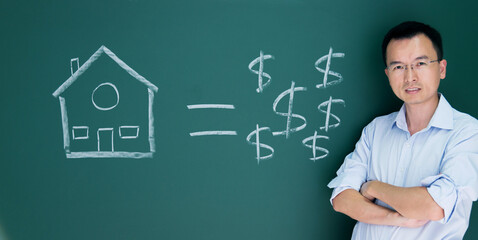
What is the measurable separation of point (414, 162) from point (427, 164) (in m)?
0.04

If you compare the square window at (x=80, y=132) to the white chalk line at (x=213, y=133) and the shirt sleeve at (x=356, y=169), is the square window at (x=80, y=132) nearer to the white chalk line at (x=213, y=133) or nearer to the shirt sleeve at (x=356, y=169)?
the white chalk line at (x=213, y=133)

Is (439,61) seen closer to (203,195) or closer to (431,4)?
(431,4)

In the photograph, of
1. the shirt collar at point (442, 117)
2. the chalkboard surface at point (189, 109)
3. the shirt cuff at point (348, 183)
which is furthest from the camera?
the chalkboard surface at point (189, 109)

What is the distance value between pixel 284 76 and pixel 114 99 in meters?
0.66

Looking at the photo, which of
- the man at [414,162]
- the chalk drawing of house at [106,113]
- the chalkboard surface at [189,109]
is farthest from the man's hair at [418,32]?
the chalk drawing of house at [106,113]

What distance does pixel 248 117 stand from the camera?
1.50 metres

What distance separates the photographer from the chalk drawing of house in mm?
1445

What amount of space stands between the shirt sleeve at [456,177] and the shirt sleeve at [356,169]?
24cm

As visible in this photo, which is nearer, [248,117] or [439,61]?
[439,61]

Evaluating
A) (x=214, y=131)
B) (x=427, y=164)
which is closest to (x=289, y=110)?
(x=214, y=131)

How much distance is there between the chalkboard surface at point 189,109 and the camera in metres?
1.44

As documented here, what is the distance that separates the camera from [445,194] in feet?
3.59

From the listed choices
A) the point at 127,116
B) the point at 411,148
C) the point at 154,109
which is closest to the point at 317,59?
the point at 411,148

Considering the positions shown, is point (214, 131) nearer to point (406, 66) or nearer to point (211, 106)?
point (211, 106)
